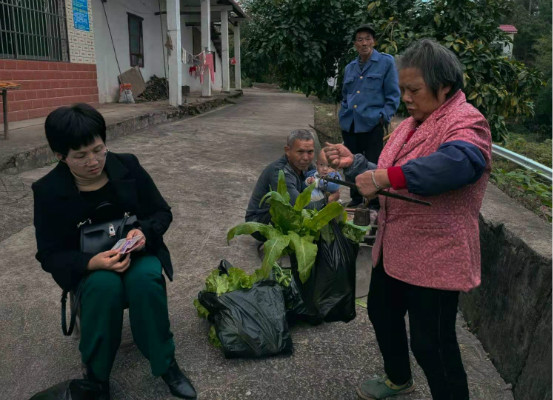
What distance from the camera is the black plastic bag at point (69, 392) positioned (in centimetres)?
190

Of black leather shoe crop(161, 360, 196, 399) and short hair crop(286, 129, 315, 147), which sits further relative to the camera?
short hair crop(286, 129, 315, 147)

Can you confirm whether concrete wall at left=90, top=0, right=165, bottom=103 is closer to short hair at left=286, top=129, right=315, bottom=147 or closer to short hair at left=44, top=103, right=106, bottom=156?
short hair at left=286, top=129, right=315, bottom=147

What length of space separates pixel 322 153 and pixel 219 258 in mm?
1931

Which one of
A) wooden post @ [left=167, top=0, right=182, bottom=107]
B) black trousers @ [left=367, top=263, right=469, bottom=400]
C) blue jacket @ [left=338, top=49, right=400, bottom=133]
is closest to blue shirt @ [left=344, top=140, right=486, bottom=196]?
black trousers @ [left=367, top=263, right=469, bottom=400]

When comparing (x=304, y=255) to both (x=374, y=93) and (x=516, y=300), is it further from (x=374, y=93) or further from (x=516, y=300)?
Result: (x=374, y=93)

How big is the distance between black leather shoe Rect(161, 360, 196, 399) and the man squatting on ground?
145 centimetres

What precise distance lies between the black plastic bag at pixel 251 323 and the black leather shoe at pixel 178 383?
274mm

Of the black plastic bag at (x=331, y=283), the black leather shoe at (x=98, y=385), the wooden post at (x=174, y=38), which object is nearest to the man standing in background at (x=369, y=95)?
the black plastic bag at (x=331, y=283)

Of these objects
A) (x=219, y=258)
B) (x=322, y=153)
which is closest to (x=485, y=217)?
(x=322, y=153)

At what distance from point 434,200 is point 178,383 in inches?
56.0

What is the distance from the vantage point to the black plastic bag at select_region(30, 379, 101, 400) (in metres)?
1.90

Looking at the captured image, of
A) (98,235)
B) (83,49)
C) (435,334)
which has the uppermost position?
(83,49)

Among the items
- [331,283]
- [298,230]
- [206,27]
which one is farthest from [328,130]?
[331,283]

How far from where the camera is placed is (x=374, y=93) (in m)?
4.78
